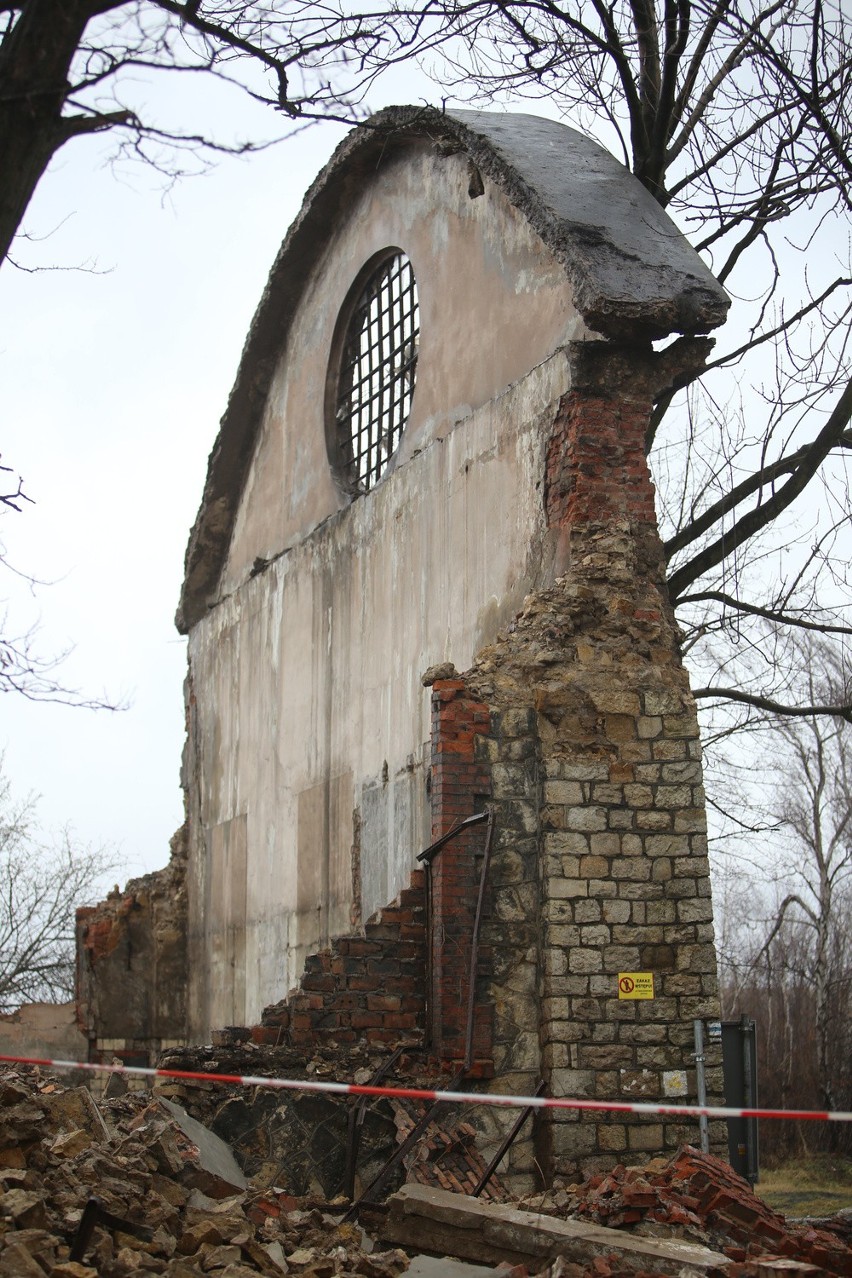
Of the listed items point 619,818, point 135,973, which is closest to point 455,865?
point 619,818

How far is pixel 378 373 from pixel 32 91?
8.81m

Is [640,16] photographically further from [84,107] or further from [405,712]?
[84,107]

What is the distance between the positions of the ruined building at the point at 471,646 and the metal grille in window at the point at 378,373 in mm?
45

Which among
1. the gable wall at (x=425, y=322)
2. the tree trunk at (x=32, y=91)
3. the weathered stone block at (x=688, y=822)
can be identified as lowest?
the weathered stone block at (x=688, y=822)

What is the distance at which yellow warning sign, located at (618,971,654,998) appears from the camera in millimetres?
9602

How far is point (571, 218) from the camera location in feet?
35.6

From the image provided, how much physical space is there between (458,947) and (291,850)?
5311 millimetres

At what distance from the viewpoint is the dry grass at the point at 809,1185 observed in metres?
17.4

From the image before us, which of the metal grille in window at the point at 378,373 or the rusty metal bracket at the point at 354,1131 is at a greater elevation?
the metal grille in window at the point at 378,373

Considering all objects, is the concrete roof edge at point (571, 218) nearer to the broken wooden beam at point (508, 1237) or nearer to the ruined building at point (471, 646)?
the ruined building at point (471, 646)

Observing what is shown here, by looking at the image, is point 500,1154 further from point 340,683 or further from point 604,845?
point 340,683

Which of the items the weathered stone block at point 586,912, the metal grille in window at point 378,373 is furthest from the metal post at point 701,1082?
the metal grille in window at point 378,373

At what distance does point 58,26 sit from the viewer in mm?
5973

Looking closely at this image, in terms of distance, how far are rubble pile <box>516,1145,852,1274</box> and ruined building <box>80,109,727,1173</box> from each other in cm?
148
